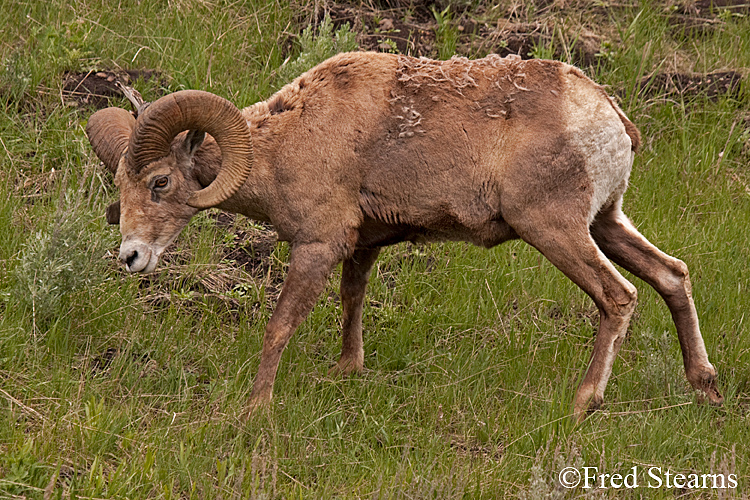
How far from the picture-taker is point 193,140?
5.46m

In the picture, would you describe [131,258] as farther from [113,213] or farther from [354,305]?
[354,305]

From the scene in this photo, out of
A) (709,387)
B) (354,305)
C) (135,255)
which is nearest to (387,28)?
(354,305)

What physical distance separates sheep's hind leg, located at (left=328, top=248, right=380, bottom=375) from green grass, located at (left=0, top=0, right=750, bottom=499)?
0.14 meters

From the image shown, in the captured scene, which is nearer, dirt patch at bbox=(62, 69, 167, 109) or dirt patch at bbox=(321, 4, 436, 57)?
dirt patch at bbox=(62, 69, 167, 109)

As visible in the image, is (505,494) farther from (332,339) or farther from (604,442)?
(332,339)

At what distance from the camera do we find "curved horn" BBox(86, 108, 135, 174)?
5.60 metres

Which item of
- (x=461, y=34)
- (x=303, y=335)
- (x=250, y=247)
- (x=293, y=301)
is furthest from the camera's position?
(x=461, y=34)

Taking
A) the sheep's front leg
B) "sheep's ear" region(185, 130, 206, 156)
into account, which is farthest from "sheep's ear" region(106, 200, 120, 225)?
the sheep's front leg

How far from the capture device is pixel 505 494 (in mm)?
4648

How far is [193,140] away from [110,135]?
58cm

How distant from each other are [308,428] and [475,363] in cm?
135

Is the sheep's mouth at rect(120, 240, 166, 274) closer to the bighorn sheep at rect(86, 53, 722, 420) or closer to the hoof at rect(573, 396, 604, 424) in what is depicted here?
the bighorn sheep at rect(86, 53, 722, 420)

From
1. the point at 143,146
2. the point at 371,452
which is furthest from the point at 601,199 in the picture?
the point at 143,146

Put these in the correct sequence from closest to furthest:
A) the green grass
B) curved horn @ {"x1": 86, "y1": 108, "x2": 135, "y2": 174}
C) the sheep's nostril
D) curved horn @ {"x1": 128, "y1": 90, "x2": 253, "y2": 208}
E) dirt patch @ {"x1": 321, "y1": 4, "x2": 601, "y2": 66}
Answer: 1. the green grass
2. curved horn @ {"x1": 128, "y1": 90, "x2": 253, "y2": 208}
3. the sheep's nostril
4. curved horn @ {"x1": 86, "y1": 108, "x2": 135, "y2": 174}
5. dirt patch @ {"x1": 321, "y1": 4, "x2": 601, "y2": 66}
